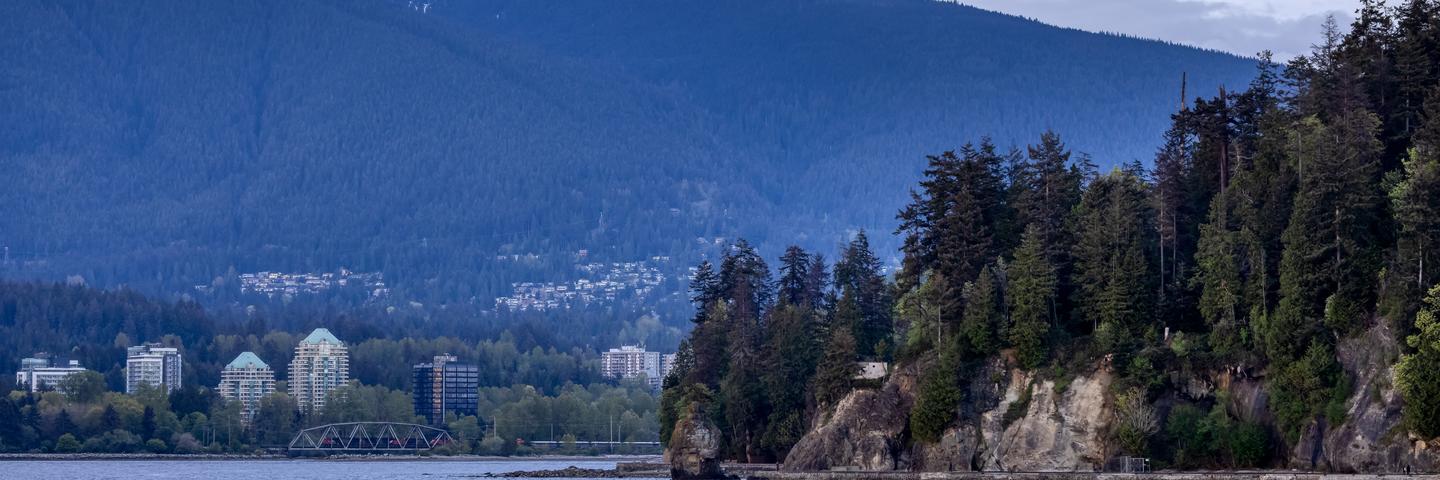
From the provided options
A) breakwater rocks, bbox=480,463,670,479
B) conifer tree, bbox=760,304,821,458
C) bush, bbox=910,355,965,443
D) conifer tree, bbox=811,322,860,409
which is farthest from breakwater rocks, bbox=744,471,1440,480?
breakwater rocks, bbox=480,463,670,479

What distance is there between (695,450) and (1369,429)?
168 feet

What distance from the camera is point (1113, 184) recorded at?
138625mm

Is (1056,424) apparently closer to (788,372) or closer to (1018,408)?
(1018,408)

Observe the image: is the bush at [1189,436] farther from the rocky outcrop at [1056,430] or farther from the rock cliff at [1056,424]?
the rocky outcrop at [1056,430]

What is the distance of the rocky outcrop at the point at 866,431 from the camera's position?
447 feet

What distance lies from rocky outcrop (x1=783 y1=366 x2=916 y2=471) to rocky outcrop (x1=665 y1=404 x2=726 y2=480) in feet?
30.2

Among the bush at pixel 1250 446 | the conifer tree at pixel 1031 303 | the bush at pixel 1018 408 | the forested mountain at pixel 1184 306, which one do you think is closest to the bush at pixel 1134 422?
the forested mountain at pixel 1184 306

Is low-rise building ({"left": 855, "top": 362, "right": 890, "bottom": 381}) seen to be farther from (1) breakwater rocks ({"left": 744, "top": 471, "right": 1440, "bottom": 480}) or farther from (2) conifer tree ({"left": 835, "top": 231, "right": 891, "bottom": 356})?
(1) breakwater rocks ({"left": 744, "top": 471, "right": 1440, "bottom": 480})

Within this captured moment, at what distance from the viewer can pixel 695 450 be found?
150875 mm

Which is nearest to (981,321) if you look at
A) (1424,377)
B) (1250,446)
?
(1250,446)

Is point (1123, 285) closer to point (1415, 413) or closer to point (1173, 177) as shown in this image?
point (1173, 177)

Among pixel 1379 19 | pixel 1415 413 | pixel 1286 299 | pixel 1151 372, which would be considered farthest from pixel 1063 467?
pixel 1379 19

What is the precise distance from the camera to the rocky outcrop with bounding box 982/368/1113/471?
12525cm

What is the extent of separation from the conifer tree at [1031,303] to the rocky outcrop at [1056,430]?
6.13 feet
